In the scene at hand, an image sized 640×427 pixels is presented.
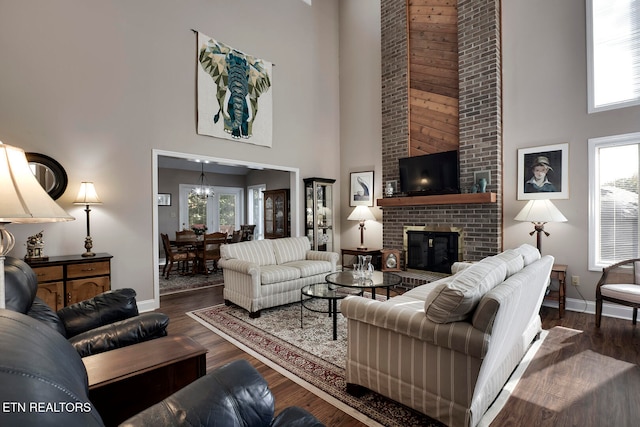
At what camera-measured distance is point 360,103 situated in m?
6.52

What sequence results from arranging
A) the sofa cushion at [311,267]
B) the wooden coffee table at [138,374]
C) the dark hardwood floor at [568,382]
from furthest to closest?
the sofa cushion at [311,267] < the dark hardwood floor at [568,382] < the wooden coffee table at [138,374]

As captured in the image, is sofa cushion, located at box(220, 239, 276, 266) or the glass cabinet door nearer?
sofa cushion, located at box(220, 239, 276, 266)

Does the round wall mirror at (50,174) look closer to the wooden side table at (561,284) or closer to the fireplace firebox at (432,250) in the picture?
the fireplace firebox at (432,250)

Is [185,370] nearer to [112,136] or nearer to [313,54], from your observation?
[112,136]

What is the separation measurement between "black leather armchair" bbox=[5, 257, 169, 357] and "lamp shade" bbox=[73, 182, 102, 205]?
6.23ft

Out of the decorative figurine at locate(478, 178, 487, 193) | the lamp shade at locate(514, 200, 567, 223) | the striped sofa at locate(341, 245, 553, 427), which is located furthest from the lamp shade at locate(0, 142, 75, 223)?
the decorative figurine at locate(478, 178, 487, 193)

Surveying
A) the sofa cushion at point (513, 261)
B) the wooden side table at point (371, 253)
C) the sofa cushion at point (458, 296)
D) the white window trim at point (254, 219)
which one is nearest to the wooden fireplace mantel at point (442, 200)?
the wooden side table at point (371, 253)

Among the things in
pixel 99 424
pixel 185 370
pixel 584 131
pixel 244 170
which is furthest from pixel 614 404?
pixel 244 170

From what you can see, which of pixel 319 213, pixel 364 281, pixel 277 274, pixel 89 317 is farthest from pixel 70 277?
pixel 319 213

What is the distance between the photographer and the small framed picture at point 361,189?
633 cm

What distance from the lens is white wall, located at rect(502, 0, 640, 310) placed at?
3977mm

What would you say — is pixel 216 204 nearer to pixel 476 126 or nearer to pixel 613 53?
pixel 476 126

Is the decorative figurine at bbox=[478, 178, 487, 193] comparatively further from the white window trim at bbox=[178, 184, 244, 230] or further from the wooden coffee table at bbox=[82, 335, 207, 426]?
the white window trim at bbox=[178, 184, 244, 230]

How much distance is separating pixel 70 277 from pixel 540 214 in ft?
18.1
